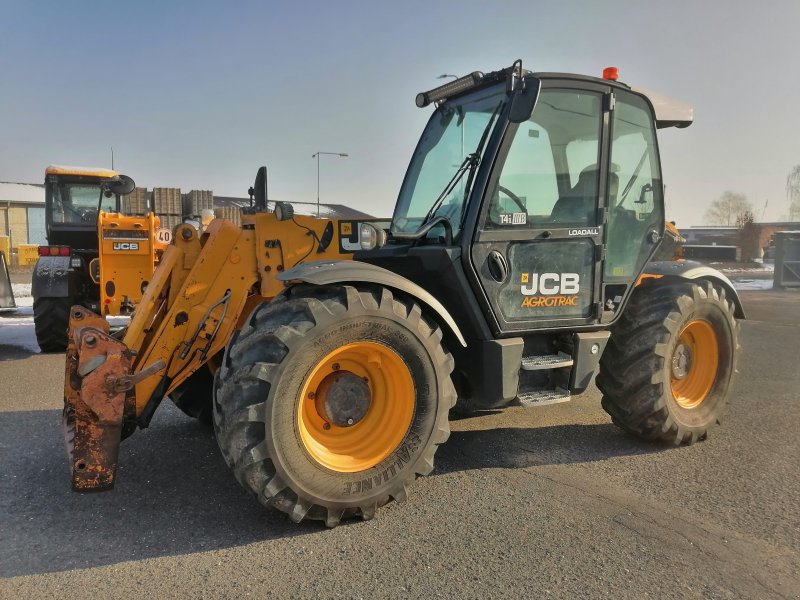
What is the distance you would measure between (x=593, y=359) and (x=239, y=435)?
2.55 m

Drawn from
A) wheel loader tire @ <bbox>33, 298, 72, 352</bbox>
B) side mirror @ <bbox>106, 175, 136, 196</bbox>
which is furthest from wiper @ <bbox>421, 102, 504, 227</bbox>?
wheel loader tire @ <bbox>33, 298, 72, 352</bbox>

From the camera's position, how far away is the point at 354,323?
320 cm

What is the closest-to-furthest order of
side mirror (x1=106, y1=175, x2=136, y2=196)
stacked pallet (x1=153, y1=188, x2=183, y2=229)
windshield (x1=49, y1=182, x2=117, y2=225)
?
1. side mirror (x1=106, y1=175, x2=136, y2=196)
2. windshield (x1=49, y1=182, x2=117, y2=225)
3. stacked pallet (x1=153, y1=188, x2=183, y2=229)

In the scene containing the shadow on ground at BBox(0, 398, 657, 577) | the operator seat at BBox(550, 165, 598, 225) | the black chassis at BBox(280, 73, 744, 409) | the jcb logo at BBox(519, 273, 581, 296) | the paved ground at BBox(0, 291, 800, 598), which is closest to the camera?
the paved ground at BBox(0, 291, 800, 598)

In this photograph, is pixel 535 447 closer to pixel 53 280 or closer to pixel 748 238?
pixel 53 280

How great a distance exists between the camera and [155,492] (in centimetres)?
360

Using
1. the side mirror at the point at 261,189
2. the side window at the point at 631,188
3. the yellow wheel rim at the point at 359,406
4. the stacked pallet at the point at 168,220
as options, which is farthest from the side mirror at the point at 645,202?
the stacked pallet at the point at 168,220

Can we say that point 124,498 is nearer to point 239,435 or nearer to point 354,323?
point 239,435

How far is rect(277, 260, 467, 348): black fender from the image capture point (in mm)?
3178

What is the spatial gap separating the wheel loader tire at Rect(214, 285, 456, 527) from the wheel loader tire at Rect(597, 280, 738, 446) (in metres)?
1.64

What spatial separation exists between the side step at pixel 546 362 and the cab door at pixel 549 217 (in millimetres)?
226

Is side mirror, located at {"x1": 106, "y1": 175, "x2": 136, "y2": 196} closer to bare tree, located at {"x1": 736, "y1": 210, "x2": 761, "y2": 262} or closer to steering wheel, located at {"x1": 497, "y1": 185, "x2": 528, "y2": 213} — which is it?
steering wheel, located at {"x1": 497, "y1": 185, "x2": 528, "y2": 213}

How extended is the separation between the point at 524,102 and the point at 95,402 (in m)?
2.93

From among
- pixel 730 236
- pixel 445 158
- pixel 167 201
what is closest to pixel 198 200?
pixel 167 201
